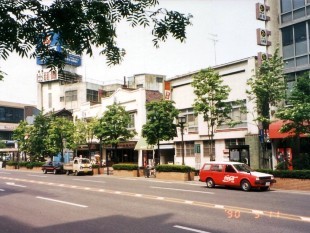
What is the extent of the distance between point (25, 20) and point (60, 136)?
43245 mm

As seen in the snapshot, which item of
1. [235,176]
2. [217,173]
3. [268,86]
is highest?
[268,86]

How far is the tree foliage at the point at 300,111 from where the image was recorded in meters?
21.0

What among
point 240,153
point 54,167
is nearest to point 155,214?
point 240,153

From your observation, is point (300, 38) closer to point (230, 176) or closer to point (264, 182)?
point (264, 182)

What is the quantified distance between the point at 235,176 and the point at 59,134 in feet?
104

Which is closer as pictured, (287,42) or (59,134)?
(287,42)

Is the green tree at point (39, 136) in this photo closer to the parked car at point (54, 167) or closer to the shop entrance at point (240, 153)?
the parked car at point (54, 167)

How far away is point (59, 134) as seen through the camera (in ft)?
155

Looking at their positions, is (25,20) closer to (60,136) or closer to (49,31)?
(49,31)

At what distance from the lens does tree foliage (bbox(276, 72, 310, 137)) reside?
68.7 ft

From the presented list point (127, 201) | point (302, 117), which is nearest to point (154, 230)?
point (127, 201)

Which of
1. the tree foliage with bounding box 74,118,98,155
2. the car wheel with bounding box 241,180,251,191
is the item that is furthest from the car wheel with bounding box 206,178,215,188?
the tree foliage with bounding box 74,118,98,155

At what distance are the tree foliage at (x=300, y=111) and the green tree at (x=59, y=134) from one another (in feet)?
101

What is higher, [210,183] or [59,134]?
[59,134]
